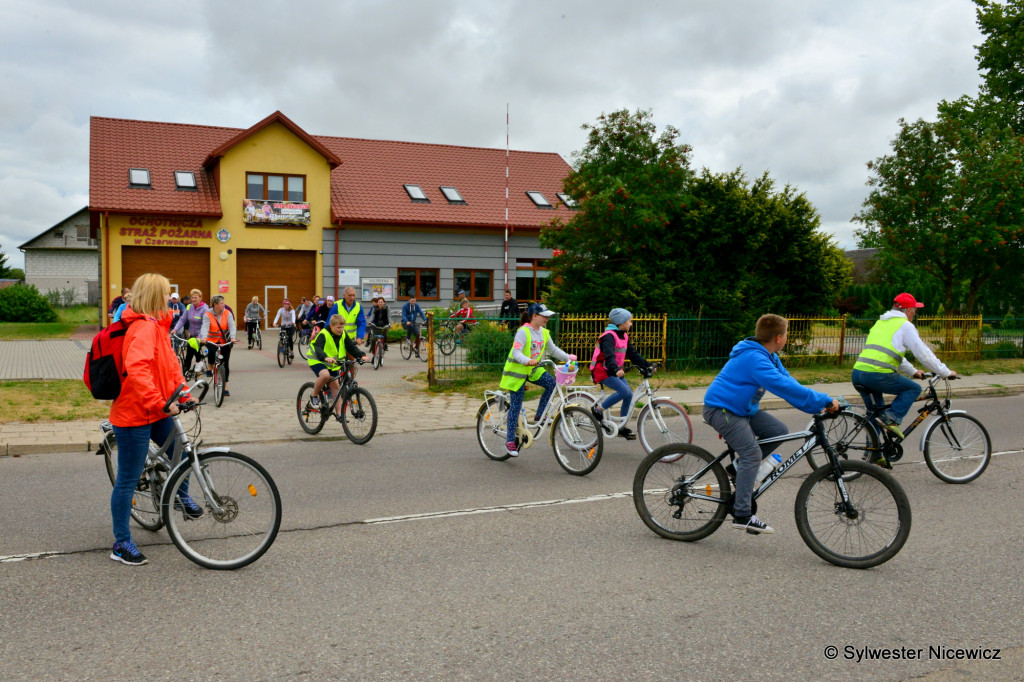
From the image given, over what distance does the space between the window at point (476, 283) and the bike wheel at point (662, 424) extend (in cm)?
2521

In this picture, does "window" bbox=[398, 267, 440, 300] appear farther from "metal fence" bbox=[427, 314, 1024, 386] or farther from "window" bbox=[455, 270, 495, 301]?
"metal fence" bbox=[427, 314, 1024, 386]

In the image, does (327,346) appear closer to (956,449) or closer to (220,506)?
(220,506)

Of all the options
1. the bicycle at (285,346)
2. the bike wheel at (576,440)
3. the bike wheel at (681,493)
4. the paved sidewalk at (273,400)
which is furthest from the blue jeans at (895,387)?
the bicycle at (285,346)

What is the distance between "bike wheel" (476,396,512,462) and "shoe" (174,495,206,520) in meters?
3.94

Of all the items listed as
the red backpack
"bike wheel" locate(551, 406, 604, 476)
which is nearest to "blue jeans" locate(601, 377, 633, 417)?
"bike wheel" locate(551, 406, 604, 476)

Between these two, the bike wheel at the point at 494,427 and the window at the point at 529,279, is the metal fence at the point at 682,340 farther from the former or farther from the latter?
the window at the point at 529,279

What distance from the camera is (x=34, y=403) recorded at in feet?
37.0

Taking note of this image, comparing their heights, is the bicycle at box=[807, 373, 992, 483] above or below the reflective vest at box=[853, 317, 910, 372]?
below

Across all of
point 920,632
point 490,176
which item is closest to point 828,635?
point 920,632

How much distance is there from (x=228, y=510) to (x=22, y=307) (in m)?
35.5

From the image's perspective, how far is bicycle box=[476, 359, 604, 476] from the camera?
773 cm

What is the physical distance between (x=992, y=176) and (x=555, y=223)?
11.7m

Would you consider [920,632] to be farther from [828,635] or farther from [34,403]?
[34,403]

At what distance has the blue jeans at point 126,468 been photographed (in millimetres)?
4848
